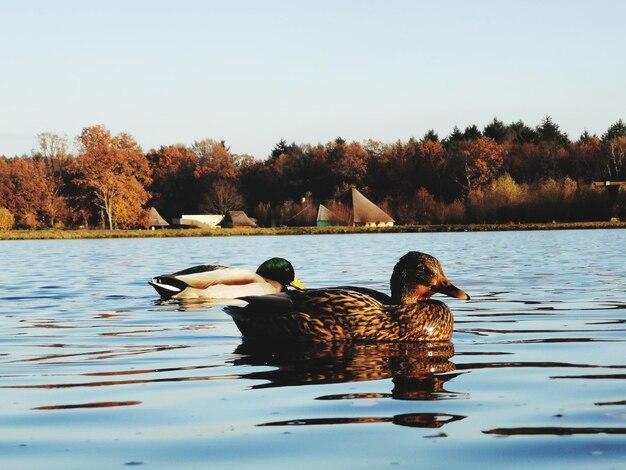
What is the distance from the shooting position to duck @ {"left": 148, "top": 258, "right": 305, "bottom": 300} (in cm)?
1386

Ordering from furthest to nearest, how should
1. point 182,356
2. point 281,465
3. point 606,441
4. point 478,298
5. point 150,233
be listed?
1. point 150,233
2. point 478,298
3. point 182,356
4. point 606,441
5. point 281,465

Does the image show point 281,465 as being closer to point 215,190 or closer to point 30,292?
point 30,292

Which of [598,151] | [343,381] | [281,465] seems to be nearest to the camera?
[281,465]

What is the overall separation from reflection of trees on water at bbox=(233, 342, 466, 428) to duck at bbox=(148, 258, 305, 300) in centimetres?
495

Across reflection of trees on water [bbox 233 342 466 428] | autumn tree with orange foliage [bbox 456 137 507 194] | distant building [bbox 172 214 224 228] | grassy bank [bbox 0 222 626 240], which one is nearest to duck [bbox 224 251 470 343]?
reflection of trees on water [bbox 233 342 466 428]

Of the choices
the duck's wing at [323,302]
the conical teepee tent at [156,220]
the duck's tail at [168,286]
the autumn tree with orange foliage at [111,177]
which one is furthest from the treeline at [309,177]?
the duck's wing at [323,302]

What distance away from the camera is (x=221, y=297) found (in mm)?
14242

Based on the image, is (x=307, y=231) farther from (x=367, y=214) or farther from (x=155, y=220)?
(x=155, y=220)

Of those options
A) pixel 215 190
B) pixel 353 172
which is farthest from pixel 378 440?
pixel 215 190

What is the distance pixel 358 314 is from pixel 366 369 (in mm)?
1361

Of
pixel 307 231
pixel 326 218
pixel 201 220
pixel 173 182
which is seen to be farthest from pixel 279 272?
pixel 173 182

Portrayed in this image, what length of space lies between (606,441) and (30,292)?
1368cm

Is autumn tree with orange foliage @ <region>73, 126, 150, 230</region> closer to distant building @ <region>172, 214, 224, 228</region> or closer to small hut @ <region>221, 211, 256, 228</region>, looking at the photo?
small hut @ <region>221, 211, 256, 228</region>

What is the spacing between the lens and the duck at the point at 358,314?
8.39 metres
